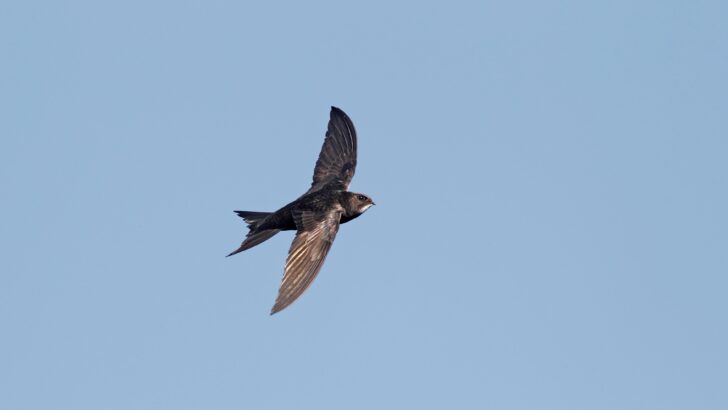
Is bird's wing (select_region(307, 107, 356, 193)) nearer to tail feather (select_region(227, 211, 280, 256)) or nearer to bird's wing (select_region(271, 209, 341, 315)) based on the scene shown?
tail feather (select_region(227, 211, 280, 256))

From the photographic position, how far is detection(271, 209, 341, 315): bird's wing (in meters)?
21.9

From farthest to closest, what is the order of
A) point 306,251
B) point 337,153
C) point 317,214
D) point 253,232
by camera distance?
point 337,153 → point 253,232 → point 317,214 → point 306,251

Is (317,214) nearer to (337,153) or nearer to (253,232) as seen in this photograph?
(253,232)

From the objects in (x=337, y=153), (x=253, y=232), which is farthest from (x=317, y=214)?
(x=337, y=153)

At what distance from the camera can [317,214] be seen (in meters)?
25.0

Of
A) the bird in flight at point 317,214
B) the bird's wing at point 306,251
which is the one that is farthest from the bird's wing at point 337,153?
the bird's wing at point 306,251

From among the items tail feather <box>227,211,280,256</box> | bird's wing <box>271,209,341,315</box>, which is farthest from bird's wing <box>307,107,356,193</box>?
bird's wing <box>271,209,341,315</box>

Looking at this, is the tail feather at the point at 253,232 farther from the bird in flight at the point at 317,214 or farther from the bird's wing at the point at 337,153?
the bird's wing at the point at 337,153

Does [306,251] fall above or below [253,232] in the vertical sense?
below

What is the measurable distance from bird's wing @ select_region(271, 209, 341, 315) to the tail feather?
81 cm

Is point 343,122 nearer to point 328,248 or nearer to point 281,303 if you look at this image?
point 328,248

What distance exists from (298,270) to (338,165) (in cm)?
598

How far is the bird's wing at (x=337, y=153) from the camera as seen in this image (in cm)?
2797

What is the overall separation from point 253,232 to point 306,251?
2.33m
